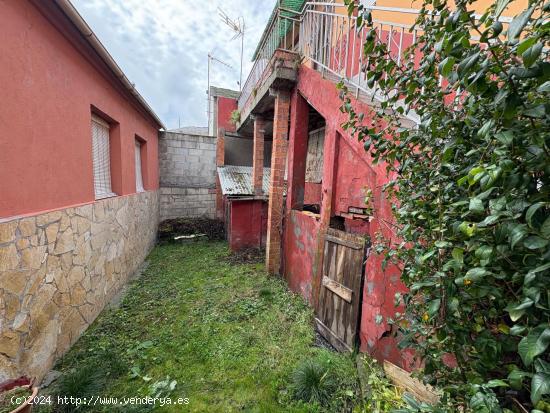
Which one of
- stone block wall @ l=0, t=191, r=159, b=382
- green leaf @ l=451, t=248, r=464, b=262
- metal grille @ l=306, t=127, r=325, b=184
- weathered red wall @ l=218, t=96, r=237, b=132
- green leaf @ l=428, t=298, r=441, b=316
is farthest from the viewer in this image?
weathered red wall @ l=218, t=96, r=237, b=132

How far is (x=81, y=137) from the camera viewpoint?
124 inches

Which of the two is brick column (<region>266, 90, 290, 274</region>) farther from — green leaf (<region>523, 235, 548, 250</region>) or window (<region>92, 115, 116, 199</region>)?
green leaf (<region>523, 235, 548, 250</region>)

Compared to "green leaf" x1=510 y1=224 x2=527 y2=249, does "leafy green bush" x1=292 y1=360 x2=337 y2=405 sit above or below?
below

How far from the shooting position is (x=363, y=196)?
2.75 m

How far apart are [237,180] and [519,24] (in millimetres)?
7309

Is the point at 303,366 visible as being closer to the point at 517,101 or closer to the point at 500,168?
the point at 500,168

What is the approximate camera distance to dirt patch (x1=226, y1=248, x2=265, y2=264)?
6.11 m

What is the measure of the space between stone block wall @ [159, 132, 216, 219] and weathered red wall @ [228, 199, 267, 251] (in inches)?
109

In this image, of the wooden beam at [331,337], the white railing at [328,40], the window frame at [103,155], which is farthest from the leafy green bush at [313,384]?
the window frame at [103,155]

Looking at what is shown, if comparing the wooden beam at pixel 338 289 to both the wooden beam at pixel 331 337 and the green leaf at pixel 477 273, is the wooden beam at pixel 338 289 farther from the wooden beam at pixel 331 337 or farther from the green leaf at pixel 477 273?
the green leaf at pixel 477 273

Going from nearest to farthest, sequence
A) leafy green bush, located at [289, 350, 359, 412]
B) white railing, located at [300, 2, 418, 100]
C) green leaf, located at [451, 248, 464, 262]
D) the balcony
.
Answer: green leaf, located at [451, 248, 464, 262] < leafy green bush, located at [289, 350, 359, 412] < white railing, located at [300, 2, 418, 100] < the balcony

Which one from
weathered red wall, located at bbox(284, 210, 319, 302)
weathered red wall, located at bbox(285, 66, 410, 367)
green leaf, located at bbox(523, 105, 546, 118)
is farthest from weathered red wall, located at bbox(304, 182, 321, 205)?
green leaf, located at bbox(523, 105, 546, 118)

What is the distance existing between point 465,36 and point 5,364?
3.66 metres

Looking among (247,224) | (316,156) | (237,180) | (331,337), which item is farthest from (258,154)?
(331,337)
